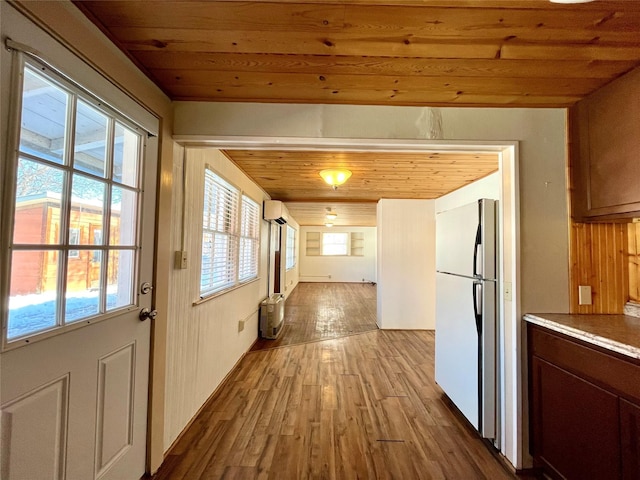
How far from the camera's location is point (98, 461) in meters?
1.18

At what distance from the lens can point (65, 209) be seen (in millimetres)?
991

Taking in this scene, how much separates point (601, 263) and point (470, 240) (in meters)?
0.75

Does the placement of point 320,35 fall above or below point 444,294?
above

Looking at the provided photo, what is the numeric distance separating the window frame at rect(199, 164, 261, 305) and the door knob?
54 centimetres

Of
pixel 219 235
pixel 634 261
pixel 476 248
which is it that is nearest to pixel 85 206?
pixel 219 235

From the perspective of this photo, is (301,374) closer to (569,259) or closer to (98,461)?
(98,461)

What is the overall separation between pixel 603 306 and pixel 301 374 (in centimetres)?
252

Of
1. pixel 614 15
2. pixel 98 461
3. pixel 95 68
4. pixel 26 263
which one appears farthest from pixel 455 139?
pixel 98 461

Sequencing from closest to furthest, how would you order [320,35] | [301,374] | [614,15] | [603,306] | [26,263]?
[26,263], [614,15], [320,35], [603,306], [301,374]

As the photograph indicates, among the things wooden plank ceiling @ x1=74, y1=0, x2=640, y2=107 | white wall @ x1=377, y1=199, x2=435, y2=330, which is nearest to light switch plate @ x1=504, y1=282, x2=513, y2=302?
wooden plank ceiling @ x1=74, y1=0, x2=640, y2=107

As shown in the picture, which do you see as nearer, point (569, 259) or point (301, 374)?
point (569, 259)

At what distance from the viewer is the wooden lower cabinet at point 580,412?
1.13 metres

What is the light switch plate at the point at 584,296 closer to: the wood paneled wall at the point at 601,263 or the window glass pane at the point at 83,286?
the wood paneled wall at the point at 601,263

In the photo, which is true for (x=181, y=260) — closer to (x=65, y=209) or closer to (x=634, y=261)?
(x=65, y=209)
